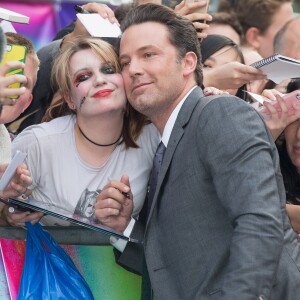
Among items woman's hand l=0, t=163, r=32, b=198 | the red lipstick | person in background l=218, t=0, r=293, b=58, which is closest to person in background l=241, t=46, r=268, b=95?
person in background l=218, t=0, r=293, b=58

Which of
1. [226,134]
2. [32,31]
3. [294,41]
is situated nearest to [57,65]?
[226,134]

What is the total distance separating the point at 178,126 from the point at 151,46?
19.4 inches

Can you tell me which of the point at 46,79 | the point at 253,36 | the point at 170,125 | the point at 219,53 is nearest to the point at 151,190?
the point at 170,125

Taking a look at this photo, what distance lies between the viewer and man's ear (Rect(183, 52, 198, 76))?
4.21 metres

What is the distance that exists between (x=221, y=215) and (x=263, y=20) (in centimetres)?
409

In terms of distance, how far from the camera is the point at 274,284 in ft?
11.9

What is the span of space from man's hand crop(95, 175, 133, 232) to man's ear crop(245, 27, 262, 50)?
3.58 m

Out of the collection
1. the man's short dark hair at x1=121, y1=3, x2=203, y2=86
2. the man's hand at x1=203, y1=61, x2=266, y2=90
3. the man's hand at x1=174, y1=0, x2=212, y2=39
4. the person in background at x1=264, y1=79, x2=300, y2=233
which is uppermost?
the man's short dark hair at x1=121, y1=3, x2=203, y2=86

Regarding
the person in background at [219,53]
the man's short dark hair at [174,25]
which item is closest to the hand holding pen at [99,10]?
the man's short dark hair at [174,25]

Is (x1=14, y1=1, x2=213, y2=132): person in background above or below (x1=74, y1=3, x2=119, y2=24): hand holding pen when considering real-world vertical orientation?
below

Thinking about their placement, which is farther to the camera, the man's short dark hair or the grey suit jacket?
the man's short dark hair

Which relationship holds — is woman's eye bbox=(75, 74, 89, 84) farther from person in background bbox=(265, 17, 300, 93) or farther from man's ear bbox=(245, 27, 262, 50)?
man's ear bbox=(245, 27, 262, 50)

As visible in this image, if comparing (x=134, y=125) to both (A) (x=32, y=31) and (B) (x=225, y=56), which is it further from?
(A) (x=32, y=31)

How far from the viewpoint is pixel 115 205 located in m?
4.06
